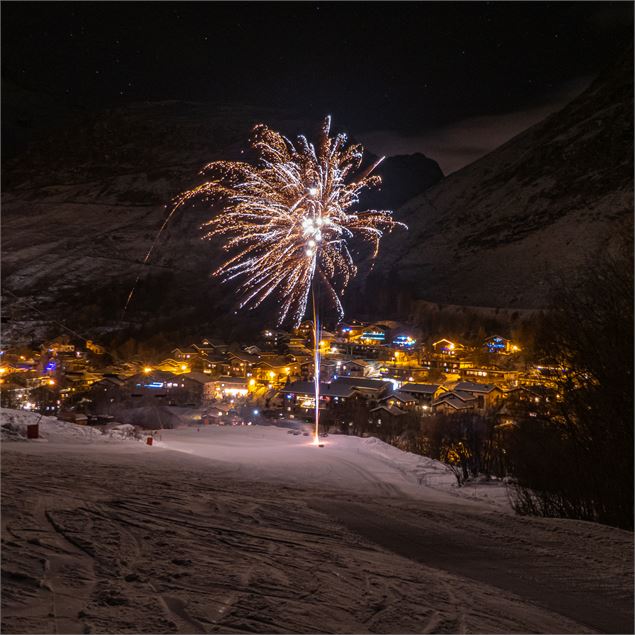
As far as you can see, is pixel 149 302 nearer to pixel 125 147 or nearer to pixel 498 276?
pixel 498 276

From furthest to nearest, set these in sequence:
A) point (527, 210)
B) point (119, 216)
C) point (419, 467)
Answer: point (119, 216) < point (527, 210) < point (419, 467)

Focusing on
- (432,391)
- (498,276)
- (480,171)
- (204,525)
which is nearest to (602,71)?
(480,171)

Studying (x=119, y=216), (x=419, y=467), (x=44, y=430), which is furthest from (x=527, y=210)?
(x=44, y=430)

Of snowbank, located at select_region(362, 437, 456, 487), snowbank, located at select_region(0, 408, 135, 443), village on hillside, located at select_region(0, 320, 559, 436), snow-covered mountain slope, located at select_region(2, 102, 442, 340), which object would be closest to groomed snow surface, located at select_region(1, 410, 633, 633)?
snowbank, located at select_region(362, 437, 456, 487)

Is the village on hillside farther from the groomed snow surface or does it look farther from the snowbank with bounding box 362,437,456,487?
the groomed snow surface

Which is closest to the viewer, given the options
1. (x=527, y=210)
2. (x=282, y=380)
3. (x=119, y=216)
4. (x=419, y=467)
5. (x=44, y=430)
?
(x=44, y=430)

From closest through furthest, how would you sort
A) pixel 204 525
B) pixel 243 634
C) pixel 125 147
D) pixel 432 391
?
pixel 243 634 < pixel 204 525 < pixel 432 391 < pixel 125 147

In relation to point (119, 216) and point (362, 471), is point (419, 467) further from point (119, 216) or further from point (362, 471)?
point (119, 216)
